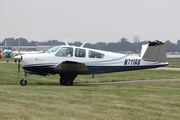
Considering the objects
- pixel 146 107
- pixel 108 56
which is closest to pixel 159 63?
pixel 108 56

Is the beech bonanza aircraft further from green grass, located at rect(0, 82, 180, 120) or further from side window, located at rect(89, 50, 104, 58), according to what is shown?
green grass, located at rect(0, 82, 180, 120)

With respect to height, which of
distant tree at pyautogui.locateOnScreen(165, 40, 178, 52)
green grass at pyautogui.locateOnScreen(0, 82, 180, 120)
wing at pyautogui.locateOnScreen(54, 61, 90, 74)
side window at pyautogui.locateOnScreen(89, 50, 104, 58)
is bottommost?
green grass at pyautogui.locateOnScreen(0, 82, 180, 120)

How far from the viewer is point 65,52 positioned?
49.3 ft

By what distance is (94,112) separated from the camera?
24.5ft

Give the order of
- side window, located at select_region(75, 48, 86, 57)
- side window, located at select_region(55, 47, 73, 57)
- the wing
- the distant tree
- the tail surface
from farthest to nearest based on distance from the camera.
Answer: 1. the distant tree
2. the tail surface
3. side window, located at select_region(75, 48, 86, 57)
4. side window, located at select_region(55, 47, 73, 57)
5. the wing

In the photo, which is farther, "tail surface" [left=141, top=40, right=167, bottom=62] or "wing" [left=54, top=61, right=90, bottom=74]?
"tail surface" [left=141, top=40, right=167, bottom=62]

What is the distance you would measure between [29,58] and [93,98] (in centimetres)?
617

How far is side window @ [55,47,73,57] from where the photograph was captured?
15.0m

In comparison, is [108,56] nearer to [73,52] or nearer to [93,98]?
[73,52]

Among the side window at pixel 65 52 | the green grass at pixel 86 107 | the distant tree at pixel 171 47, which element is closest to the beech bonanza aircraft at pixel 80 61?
the side window at pixel 65 52

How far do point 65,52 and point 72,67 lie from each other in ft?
3.30

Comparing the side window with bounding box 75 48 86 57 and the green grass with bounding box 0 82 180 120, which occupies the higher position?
the side window with bounding box 75 48 86 57

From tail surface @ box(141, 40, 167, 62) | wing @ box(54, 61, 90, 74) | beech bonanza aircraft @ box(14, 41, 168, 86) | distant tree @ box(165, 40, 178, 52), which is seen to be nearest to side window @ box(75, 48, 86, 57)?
beech bonanza aircraft @ box(14, 41, 168, 86)

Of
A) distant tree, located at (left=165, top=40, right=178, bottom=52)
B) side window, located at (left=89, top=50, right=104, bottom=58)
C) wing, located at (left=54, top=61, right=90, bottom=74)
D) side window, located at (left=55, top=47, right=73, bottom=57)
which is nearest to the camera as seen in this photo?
wing, located at (left=54, top=61, right=90, bottom=74)
